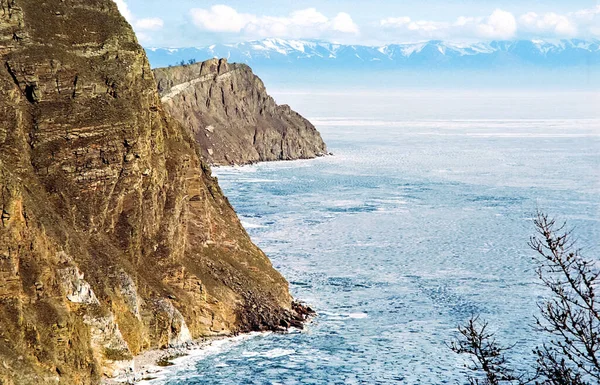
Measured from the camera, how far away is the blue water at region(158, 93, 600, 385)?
4691cm

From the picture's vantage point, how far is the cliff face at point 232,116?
554ft

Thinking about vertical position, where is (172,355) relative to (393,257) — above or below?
below

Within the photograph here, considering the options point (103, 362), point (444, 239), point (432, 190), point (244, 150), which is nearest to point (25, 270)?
point (103, 362)

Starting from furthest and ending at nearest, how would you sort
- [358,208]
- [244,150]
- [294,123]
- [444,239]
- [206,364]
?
[294,123] → [244,150] → [358,208] → [444,239] → [206,364]

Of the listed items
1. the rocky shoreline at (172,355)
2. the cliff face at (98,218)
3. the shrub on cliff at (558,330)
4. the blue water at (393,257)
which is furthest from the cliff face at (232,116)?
the shrub on cliff at (558,330)

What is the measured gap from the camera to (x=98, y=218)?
1875 inches

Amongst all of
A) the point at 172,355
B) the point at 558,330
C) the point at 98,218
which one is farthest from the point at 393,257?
the point at 558,330

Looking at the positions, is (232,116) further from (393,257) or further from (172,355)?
(172,355)

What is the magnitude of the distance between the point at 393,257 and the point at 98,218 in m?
37.2

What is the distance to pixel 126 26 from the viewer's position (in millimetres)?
54562

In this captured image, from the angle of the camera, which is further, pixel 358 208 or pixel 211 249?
pixel 358 208

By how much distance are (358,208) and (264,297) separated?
5616cm

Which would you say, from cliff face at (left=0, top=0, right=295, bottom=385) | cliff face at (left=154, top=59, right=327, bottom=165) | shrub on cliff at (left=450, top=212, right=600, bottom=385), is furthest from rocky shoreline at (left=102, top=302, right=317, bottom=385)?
cliff face at (left=154, top=59, right=327, bottom=165)

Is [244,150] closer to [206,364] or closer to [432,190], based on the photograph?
[432,190]
